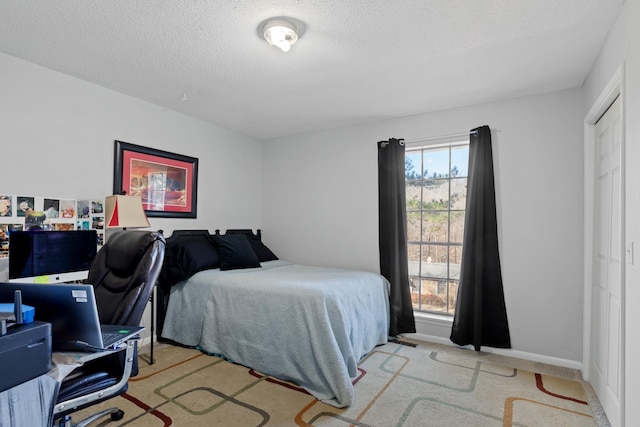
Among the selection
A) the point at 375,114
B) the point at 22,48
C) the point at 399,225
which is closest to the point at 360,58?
the point at 375,114

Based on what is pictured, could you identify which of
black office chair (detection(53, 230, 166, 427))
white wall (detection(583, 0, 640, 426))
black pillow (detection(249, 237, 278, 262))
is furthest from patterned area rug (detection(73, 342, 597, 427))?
black pillow (detection(249, 237, 278, 262))

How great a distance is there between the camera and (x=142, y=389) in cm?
245

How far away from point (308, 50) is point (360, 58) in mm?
388

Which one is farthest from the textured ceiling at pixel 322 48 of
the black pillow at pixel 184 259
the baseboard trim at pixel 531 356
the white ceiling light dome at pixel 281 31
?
the baseboard trim at pixel 531 356

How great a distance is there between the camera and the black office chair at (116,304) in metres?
1.46

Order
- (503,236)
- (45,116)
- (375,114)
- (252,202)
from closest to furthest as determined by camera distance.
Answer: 1. (45,116)
2. (503,236)
3. (375,114)
4. (252,202)

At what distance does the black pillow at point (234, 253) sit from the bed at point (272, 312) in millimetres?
10

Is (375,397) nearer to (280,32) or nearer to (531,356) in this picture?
(531,356)

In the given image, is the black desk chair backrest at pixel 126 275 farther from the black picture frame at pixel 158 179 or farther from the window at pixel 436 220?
the window at pixel 436 220

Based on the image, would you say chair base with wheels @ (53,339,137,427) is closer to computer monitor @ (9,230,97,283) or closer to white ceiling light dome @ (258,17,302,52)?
computer monitor @ (9,230,97,283)

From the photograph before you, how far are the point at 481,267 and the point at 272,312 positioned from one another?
6.40 ft

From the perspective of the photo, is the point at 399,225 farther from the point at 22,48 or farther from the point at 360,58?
the point at 22,48

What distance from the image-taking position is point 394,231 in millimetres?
3619

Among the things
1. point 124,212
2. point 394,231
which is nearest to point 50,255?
point 124,212
